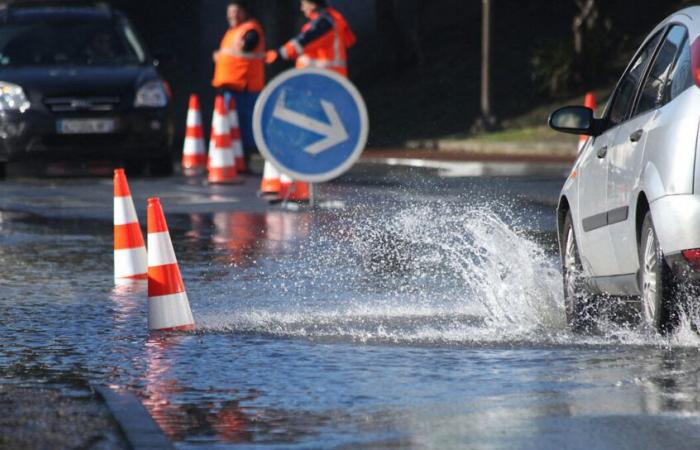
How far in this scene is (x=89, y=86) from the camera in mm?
20484

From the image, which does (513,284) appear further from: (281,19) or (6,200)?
(281,19)

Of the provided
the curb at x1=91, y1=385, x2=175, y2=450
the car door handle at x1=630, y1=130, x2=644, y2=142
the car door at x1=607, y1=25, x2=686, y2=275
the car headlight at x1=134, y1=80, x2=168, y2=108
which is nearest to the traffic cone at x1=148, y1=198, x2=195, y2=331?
the curb at x1=91, y1=385, x2=175, y2=450

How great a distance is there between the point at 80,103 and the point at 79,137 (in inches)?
13.8

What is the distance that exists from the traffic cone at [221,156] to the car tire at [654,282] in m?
12.0

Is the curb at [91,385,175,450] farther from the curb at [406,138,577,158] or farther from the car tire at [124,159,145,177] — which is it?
the curb at [406,138,577,158]

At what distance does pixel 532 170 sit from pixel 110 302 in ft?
35.6

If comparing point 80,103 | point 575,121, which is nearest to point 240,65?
point 80,103

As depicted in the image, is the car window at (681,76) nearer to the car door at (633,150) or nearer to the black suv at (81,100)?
the car door at (633,150)

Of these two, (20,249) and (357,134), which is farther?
(357,134)

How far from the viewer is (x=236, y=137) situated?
21.7 metres

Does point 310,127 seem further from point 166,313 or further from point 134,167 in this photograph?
point 134,167

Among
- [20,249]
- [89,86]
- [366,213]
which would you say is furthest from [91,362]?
[89,86]

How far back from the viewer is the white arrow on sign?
592 inches

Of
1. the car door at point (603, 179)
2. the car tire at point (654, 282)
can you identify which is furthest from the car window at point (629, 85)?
the car tire at point (654, 282)
